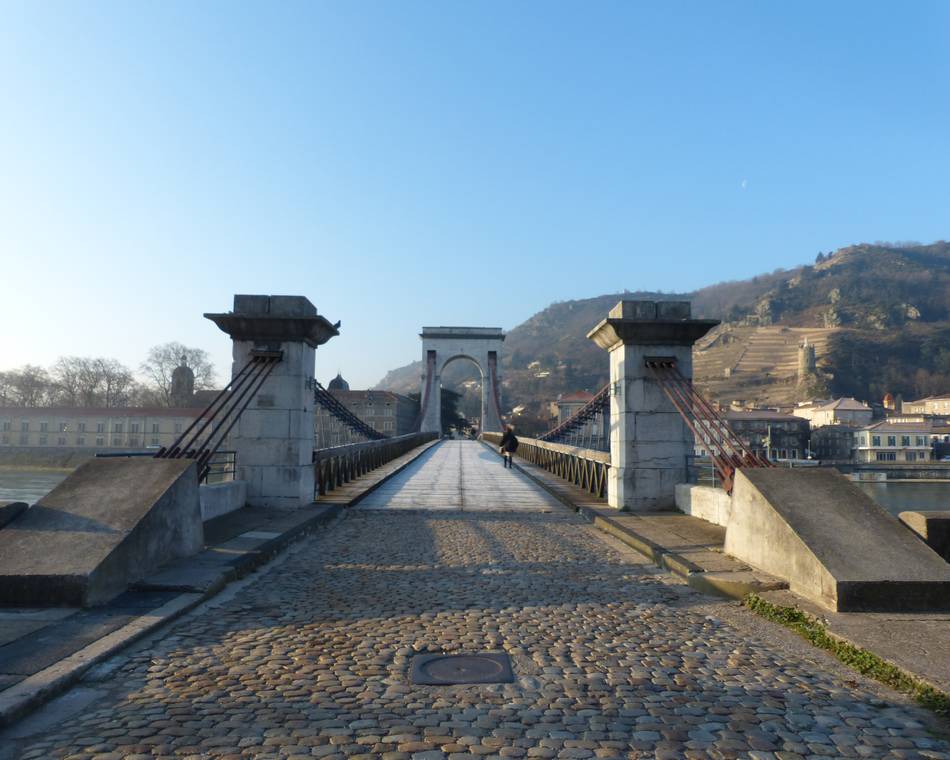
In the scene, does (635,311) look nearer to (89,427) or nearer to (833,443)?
(89,427)

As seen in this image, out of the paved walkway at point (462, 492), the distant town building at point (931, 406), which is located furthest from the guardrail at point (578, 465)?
the distant town building at point (931, 406)

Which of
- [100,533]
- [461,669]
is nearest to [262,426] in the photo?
[100,533]

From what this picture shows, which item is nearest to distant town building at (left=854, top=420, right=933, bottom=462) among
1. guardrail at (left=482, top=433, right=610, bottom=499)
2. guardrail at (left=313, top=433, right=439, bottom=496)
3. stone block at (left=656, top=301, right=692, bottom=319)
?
guardrail at (left=482, top=433, right=610, bottom=499)

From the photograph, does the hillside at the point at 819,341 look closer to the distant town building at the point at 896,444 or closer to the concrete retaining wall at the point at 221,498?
the distant town building at the point at 896,444

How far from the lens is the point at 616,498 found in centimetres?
864

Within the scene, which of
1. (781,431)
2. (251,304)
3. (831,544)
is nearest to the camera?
(831,544)

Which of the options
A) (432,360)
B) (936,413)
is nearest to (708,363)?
(936,413)

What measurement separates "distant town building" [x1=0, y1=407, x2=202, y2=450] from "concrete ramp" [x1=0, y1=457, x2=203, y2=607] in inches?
1982

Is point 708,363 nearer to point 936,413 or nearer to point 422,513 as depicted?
point 936,413

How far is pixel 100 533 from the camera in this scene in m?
4.48

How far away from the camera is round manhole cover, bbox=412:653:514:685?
3.06 m

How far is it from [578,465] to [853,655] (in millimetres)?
9437

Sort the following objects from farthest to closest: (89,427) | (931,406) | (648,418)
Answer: (931,406), (89,427), (648,418)

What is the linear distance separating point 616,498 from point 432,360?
58.3 m
